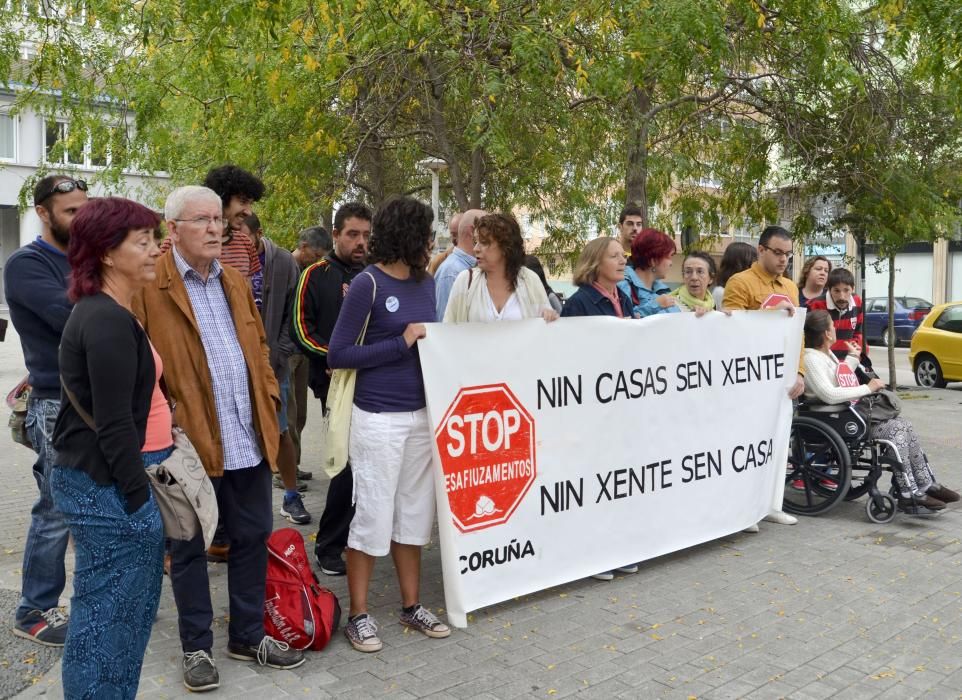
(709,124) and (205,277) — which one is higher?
(709,124)

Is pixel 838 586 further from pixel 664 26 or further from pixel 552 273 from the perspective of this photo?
pixel 552 273

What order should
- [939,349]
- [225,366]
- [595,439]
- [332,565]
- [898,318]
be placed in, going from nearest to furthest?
[225,366] → [595,439] → [332,565] → [939,349] → [898,318]

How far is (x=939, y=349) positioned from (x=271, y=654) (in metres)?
16.0

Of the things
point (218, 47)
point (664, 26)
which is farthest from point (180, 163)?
point (664, 26)

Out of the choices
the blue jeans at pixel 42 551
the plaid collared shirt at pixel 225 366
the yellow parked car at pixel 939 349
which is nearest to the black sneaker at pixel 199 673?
the plaid collared shirt at pixel 225 366

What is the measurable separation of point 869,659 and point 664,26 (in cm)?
651

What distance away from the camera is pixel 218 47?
809 centimetres

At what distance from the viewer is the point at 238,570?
412 centimetres

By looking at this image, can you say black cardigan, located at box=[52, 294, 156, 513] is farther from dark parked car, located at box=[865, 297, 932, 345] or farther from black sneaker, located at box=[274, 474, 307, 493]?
dark parked car, located at box=[865, 297, 932, 345]

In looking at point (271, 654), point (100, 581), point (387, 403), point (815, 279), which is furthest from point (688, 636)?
point (815, 279)

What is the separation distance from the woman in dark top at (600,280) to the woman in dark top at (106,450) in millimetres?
2958

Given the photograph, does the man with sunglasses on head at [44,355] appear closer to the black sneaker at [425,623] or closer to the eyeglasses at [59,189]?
the eyeglasses at [59,189]

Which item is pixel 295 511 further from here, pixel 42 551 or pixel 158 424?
pixel 158 424

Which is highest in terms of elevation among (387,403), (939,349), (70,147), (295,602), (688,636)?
(70,147)
